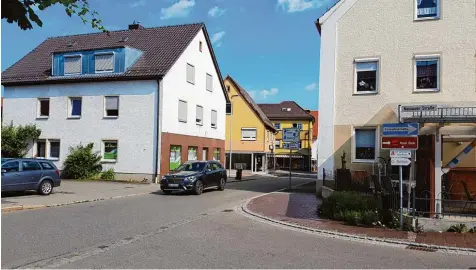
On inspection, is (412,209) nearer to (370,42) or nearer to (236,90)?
(370,42)

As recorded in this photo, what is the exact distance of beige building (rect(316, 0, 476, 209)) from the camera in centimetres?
1708

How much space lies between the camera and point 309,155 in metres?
63.1

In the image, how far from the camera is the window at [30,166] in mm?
17016

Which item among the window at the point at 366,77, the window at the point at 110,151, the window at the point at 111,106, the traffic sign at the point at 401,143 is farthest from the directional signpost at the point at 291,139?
the window at the point at 111,106

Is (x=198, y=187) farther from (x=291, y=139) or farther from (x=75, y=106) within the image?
(x=75, y=106)

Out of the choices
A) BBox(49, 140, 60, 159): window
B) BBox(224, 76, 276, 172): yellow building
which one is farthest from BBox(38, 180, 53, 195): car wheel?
BBox(224, 76, 276, 172): yellow building

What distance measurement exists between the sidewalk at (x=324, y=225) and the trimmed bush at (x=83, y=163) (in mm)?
13858

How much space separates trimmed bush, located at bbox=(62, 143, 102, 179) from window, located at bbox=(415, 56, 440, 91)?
1895cm

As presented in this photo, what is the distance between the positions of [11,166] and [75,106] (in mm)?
12838

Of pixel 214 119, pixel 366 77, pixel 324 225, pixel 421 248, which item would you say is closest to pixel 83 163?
pixel 214 119

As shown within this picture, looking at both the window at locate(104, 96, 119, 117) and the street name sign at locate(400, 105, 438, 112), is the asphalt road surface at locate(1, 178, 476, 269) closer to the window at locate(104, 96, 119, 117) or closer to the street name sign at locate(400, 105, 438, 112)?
the street name sign at locate(400, 105, 438, 112)

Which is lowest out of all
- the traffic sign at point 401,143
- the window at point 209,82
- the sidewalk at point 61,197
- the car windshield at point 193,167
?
the sidewalk at point 61,197

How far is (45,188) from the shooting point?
1759 cm

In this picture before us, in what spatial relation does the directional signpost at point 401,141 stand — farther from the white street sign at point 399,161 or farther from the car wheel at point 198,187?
the car wheel at point 198,187
